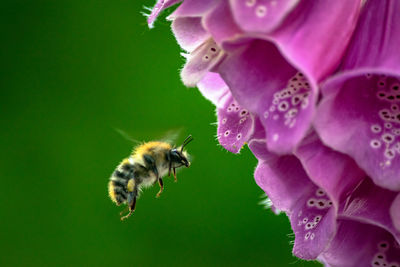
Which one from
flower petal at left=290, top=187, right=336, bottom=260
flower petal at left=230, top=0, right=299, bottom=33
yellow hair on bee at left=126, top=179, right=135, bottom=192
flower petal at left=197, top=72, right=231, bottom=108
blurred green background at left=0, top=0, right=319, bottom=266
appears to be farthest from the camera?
blurred green background at left=0, top=0, right=319, bottom=266

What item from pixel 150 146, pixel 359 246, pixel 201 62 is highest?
pixel 201 62

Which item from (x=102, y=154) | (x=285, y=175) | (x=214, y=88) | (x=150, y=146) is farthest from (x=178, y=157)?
(x=102, y=154)

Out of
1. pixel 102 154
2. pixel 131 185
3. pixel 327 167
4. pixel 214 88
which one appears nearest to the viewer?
pixel 327 167

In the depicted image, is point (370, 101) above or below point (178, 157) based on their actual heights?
above

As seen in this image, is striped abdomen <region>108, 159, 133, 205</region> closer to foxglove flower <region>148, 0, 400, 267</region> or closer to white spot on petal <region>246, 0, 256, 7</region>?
foxglove flower <region>148, 0, 400, 267</region>

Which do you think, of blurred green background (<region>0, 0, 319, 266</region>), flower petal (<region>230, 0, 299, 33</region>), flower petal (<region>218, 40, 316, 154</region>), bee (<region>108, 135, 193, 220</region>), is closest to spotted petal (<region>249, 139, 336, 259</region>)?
flower petal (<region>218, 40, 316, 154</region>)

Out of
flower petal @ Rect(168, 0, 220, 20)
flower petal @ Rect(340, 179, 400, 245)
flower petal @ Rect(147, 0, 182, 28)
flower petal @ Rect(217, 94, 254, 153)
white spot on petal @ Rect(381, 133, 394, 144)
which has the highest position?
flower petal @ Rect(147, 0, 182, 28)

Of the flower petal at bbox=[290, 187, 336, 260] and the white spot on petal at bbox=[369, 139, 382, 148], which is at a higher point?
the white spot on petal at bbox=[369, 139, 382, 148]

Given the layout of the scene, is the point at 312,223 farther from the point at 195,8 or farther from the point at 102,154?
the point at 102,154
